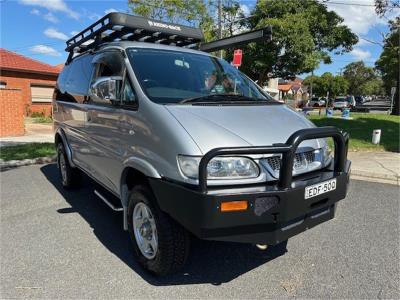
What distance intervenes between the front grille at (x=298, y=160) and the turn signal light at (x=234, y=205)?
1.35 ft

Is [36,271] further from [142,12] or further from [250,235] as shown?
[142,12]

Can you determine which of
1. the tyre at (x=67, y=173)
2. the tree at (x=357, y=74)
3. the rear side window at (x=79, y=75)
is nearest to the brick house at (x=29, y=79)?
the tyre at (x=67, y=173)

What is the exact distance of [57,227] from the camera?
4.73 metres

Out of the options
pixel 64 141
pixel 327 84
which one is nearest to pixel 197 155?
pixel 64 141

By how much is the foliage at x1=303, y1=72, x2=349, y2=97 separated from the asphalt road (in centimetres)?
7183

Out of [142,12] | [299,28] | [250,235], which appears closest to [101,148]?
[250,235]

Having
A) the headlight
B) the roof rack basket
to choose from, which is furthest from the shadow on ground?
the roof rack basket

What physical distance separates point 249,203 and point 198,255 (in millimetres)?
1374

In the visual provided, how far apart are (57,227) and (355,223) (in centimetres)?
364

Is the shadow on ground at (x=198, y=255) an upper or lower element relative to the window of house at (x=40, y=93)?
lower

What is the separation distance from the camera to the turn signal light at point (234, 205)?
276 centimetres

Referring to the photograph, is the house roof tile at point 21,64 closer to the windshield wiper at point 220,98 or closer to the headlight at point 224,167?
the windshield wiper at point 220,98

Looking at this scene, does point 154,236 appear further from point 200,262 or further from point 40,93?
point 40,93

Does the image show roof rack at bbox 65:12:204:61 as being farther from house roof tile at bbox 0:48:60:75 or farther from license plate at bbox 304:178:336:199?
house roof tile at bbox 0:48:60:75
